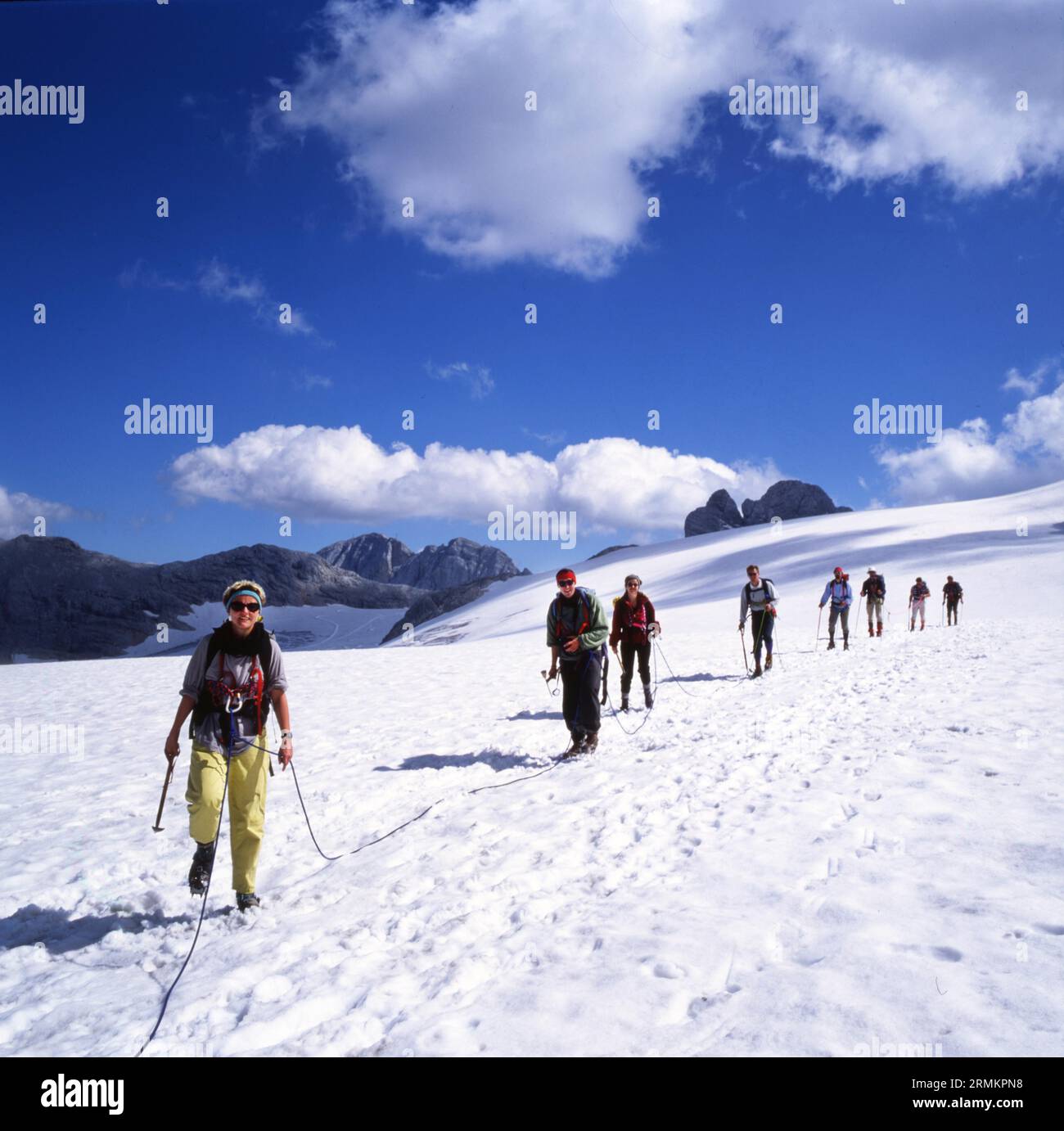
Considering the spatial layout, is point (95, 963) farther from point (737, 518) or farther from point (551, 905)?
point (737, 518)

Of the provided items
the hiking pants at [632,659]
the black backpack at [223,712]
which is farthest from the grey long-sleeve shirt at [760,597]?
the black backpack at [223,712]

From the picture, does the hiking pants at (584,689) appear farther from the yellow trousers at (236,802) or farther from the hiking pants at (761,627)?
the hiking pants at (761,627)

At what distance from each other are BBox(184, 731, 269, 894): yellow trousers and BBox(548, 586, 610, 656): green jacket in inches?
194

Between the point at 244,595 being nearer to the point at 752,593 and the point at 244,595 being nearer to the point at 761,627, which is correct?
the point at 752,593

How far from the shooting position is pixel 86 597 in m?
160

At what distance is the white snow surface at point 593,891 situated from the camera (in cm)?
347

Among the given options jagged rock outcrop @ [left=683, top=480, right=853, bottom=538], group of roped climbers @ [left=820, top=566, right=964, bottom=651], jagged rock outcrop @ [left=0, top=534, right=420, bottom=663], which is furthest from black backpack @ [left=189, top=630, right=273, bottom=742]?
jagged rock outcrop @ [left=0, top=534, right=420, bottom=663]

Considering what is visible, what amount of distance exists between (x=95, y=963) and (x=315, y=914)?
1.56 m

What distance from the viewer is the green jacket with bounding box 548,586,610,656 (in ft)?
31.5

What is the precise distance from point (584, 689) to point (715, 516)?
148525 mm

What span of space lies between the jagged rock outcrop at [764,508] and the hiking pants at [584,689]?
13586 cm

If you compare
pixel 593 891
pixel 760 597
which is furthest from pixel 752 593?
pixel 593 891

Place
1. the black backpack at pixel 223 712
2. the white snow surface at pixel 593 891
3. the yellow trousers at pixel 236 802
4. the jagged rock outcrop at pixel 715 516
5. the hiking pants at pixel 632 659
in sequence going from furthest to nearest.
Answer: the jagged rock outcrop at pixel 715 516 → the hiking pants at pixel 632 659 → the black backpack at pixel 223 712 → the yellow trousers at pixel 236 802 → the white snow surface at pixel 593 891
